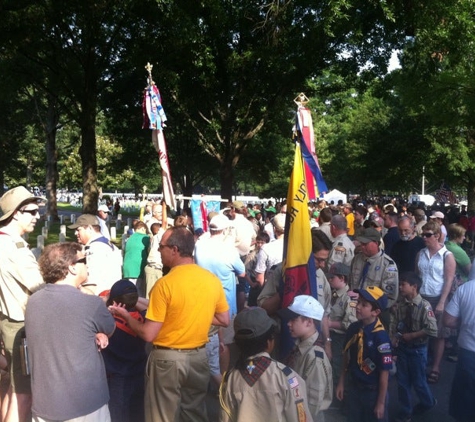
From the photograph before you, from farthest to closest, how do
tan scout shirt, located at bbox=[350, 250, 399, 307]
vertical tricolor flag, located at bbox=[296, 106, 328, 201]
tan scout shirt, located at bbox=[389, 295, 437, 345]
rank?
tan scout shirt, located at bbox=[350, 250, 399, 307] → vertical tricolor flag, located at bbox=[296, 106, 328, 201] → tan scout shirt, located at bbox=[389, 295, 437, 345]

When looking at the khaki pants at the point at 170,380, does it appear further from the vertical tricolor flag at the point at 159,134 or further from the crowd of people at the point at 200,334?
the vertical tricolor flag at the point at 159,134

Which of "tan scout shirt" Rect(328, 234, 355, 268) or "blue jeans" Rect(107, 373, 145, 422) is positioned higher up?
"tan scout shirt" Rect(328, 234, 355, 268)

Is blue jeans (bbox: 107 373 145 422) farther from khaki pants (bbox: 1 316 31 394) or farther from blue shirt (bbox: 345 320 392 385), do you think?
blue shirt (bbox: 345 320 392 385)

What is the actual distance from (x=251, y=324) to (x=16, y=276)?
6.50 ft

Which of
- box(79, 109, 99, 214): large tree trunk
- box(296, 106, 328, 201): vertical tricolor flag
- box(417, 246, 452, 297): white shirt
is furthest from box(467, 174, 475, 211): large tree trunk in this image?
box(296, 106, 328, 201): vertical tricolor flag

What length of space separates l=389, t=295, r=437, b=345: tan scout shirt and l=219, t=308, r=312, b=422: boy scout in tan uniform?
109 inches

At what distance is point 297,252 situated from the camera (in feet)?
17.0

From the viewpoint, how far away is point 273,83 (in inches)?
763

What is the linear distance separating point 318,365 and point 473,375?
163cm

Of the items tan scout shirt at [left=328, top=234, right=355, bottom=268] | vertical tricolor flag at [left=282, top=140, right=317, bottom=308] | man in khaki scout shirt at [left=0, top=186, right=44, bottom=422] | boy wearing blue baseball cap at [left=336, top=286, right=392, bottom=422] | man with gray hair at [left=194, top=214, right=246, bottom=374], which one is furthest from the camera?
tan scout shirt at [left=328, top=234, right=355, bottom=268]

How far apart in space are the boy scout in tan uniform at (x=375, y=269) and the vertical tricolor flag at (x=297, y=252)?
5.44 feet


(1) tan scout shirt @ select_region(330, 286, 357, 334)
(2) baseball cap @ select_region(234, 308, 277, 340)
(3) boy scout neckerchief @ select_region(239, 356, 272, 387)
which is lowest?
(1) tan scout shirt @ select_region(330, 286, 357, 334)

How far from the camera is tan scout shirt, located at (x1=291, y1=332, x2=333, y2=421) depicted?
13.3 feet

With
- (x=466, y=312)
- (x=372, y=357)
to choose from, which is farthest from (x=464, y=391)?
(x=372, y=357)
